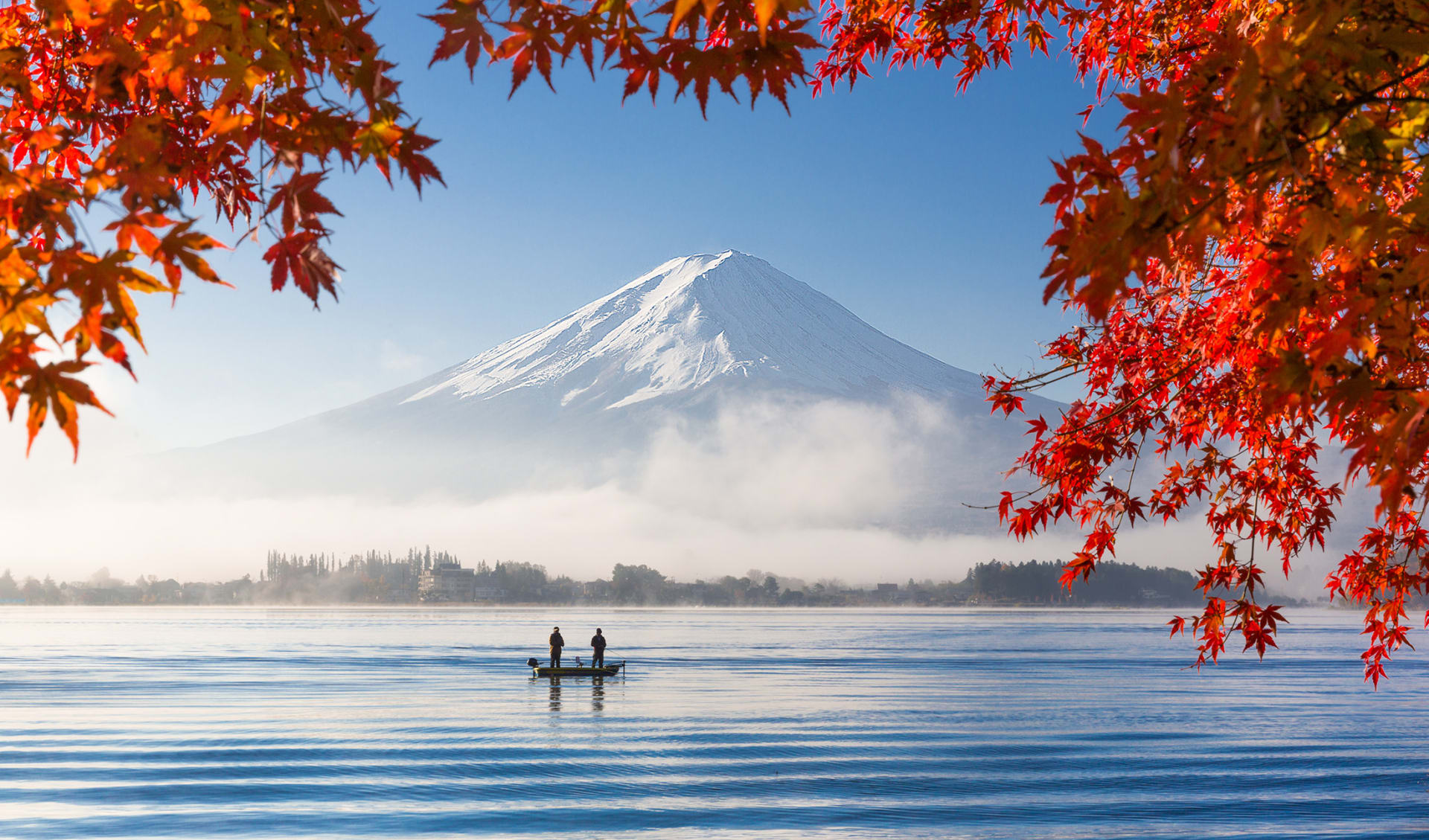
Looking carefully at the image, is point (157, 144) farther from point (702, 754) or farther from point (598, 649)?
point (598, 649)

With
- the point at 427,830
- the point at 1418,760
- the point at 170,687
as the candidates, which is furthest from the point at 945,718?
the point at 170,687

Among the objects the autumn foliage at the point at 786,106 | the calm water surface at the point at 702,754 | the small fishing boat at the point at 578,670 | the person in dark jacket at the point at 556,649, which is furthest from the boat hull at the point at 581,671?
the autumn foliage at the point at 786,106

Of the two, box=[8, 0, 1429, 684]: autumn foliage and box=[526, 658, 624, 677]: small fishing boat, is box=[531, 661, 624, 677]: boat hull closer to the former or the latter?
box=[526, 658, 624, 677]: small fishing boat

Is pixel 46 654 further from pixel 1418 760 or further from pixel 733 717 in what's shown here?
pixel 1418 760

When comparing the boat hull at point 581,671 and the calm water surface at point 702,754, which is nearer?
the calm water surface at point 702,754

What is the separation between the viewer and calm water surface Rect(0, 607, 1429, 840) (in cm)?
1973

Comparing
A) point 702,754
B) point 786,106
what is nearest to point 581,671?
point 702,754

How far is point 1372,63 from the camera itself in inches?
125

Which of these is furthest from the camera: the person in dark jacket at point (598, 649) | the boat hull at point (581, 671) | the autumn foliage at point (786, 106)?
the boat hull at point (581, 671)

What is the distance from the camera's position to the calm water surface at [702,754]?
64.7 ft

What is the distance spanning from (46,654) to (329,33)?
3813 inches

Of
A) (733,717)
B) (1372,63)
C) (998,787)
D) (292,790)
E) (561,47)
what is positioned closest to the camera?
(1372,63)

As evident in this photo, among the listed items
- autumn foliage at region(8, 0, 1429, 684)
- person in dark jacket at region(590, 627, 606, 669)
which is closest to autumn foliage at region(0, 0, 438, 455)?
autumn foliage at region(8, 0, 1429, 684)

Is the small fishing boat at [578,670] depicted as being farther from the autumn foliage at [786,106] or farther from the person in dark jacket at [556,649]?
the autumn foliage at [786,106]
